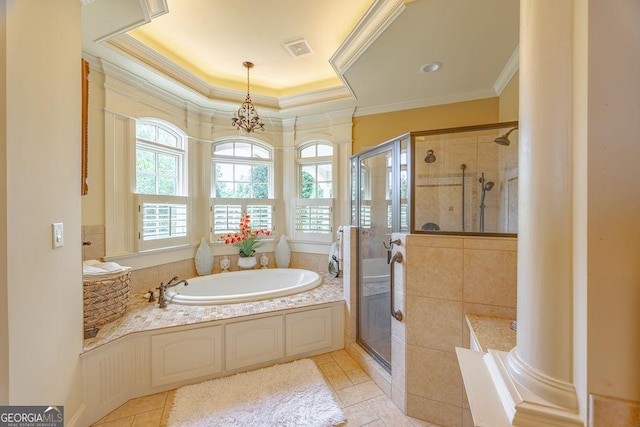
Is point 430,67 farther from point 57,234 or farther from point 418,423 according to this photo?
point 57,234

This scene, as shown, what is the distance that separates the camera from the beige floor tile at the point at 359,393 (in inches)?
70.4

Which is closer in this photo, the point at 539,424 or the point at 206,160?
the point at 539,424

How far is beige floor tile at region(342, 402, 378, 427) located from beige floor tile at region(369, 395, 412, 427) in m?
0.04

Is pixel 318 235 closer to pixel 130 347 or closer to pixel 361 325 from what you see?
pixel 361 325

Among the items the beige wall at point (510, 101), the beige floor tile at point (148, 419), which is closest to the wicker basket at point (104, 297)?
the beige floor tile at point (148, 419)

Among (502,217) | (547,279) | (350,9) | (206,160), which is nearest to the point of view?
(547,279)

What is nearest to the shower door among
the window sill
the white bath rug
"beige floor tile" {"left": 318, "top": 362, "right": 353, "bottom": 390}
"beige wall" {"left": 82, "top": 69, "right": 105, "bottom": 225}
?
"beige floor tile" {"left": 318, "top": 362, "right": 353, "bottom": 390}

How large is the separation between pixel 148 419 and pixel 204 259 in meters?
1.62


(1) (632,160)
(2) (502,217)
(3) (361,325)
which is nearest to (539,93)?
(1) (632,160)

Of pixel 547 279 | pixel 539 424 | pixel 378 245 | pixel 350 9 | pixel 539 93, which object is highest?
pixel 350 9

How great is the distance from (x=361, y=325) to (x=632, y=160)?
2.17 m

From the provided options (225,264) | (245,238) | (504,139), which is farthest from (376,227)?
(225,264)

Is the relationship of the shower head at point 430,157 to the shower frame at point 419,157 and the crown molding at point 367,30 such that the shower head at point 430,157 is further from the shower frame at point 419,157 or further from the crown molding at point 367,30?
the crown molding at point 367,30

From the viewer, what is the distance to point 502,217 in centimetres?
158
